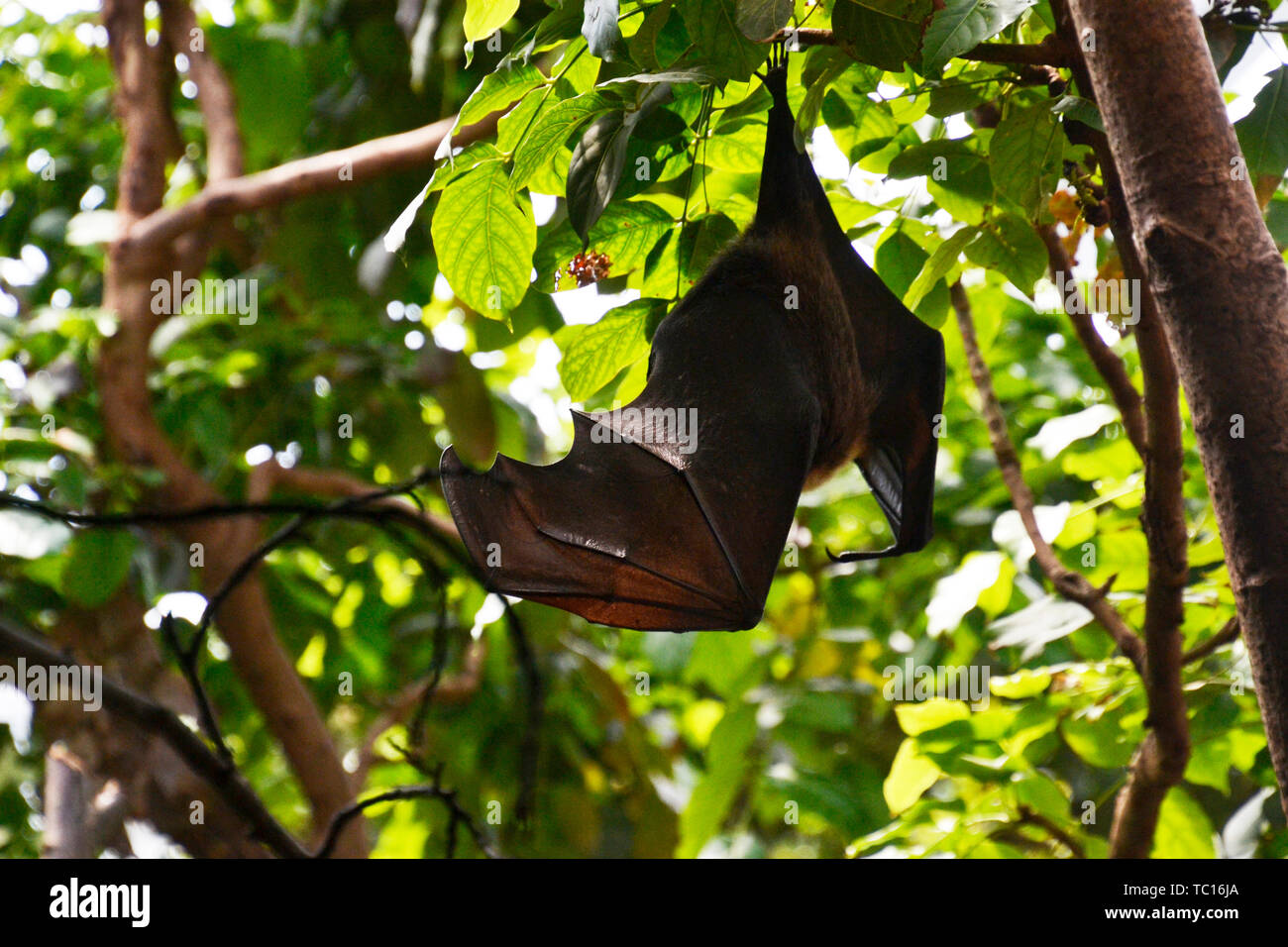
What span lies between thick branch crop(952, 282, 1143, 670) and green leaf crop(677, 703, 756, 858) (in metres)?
1.54

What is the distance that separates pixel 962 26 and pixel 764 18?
23 cm

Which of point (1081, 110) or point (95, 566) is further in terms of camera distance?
point (95, 566)

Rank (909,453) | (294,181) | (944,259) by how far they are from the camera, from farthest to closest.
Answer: (294,181) < (909,453) < (944,259)

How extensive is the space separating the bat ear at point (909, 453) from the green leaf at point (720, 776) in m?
1.61

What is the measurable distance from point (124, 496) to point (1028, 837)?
3035mm

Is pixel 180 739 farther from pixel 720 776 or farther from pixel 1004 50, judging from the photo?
pixel 720 776

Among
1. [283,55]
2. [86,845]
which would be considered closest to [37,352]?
[283,55]

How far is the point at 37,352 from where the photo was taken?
13.3ft

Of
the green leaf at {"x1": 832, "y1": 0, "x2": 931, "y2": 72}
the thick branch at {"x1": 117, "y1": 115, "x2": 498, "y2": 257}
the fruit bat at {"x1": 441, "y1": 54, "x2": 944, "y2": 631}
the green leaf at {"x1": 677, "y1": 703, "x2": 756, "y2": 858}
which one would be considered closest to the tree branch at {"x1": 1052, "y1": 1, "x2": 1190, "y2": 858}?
the green leaf at {"x1": 832, "y1": 0, "x2": 931, "y2": 72}

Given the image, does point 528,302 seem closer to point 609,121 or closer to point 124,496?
point 609,121

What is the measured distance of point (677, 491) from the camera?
5.57ft

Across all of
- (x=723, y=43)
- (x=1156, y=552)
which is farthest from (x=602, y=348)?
(x=1156, y=552)

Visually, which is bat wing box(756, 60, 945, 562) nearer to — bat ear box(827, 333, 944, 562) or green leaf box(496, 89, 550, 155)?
bat ear box(827, 333, 944, 562)

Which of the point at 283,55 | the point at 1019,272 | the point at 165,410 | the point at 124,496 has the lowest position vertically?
the point at 1019,272
